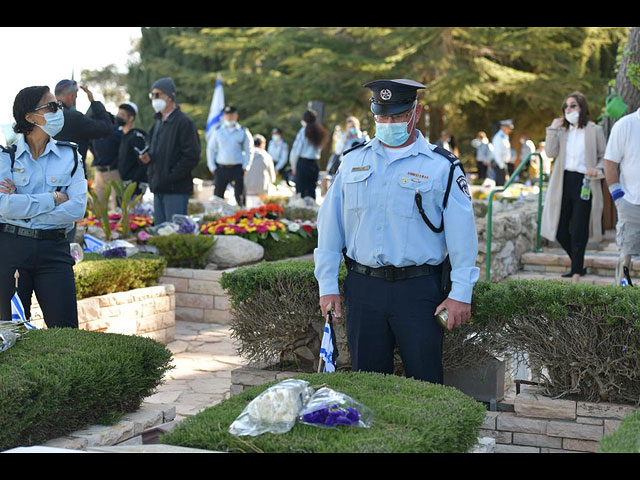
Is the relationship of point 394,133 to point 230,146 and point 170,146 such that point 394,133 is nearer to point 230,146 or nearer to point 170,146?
point 170,146

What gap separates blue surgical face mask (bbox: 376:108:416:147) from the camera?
4.38 meters

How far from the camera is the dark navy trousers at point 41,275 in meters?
5.07

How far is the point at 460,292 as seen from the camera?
4.29 m

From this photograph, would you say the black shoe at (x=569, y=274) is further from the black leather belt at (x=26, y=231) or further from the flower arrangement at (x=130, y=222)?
the black leather belt at (x=26, y=231)

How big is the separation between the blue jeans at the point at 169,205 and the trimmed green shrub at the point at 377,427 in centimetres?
629

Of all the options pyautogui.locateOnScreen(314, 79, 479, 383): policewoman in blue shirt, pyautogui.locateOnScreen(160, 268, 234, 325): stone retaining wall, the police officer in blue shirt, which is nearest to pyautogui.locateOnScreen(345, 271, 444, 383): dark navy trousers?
pyautogui.locateOnScreen(314, 79, 479, 383): policewoman in blue shirt

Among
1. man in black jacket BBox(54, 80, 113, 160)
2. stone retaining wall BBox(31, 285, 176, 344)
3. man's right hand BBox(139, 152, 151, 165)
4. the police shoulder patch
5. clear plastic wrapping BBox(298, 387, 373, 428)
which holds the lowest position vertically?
stone retaining wall BBox(31, 285, 176, 344)

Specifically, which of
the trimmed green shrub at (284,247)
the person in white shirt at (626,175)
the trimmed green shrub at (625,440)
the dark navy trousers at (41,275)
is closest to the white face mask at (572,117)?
the person in white shirt at (626,175)

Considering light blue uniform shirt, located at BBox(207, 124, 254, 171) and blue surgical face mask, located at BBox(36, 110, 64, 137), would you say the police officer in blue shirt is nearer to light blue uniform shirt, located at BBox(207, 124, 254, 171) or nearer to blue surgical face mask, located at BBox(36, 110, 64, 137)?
light blue uniform shirt, located at BBox(207, 124, 254, 171)

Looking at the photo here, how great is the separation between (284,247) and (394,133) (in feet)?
19.5

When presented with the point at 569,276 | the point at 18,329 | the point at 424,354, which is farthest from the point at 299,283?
the point at 569,276

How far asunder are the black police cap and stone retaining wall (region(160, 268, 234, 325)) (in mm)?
4795
